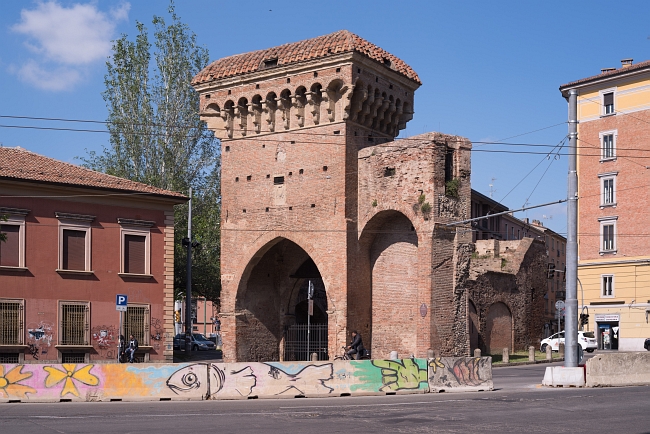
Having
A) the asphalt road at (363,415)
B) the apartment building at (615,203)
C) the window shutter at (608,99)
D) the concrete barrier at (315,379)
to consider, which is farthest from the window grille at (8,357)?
the window shutter at (608,99)

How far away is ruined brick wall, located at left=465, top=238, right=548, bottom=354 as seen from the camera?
36.7 metres

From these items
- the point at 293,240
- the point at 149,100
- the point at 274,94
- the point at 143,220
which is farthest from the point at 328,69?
the point at 149,100

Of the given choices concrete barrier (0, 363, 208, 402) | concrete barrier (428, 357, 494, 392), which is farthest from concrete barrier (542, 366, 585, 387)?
concrete barrier (0, 363, 208, 402)

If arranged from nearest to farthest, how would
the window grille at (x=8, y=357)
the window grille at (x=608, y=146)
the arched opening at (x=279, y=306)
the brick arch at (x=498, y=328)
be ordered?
the window grille at (x=8, y=357) → the arched opening at (x=279, y=306) → the brick arch at (x=498, y=328) → the window grille at (x=608, y=146)

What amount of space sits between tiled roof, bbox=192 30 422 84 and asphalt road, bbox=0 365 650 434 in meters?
15.4

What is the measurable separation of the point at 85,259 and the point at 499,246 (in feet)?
71.7

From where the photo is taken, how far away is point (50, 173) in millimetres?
31469

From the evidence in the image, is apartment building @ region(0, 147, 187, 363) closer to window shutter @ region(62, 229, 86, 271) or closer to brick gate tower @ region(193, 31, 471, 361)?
window shutter @ region(62, 229, 86, 271)

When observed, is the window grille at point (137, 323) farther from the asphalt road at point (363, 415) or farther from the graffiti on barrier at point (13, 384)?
the asphalt road at point (363, 415)

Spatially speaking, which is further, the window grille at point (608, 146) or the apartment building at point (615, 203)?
the window grille at point (608, 146)

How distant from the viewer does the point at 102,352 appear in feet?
102

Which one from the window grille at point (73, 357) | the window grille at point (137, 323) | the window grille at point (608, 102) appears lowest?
the window grille at point (73, 357)

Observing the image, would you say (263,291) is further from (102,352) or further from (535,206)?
(535,206)

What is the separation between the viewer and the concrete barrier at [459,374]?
20.4 m
